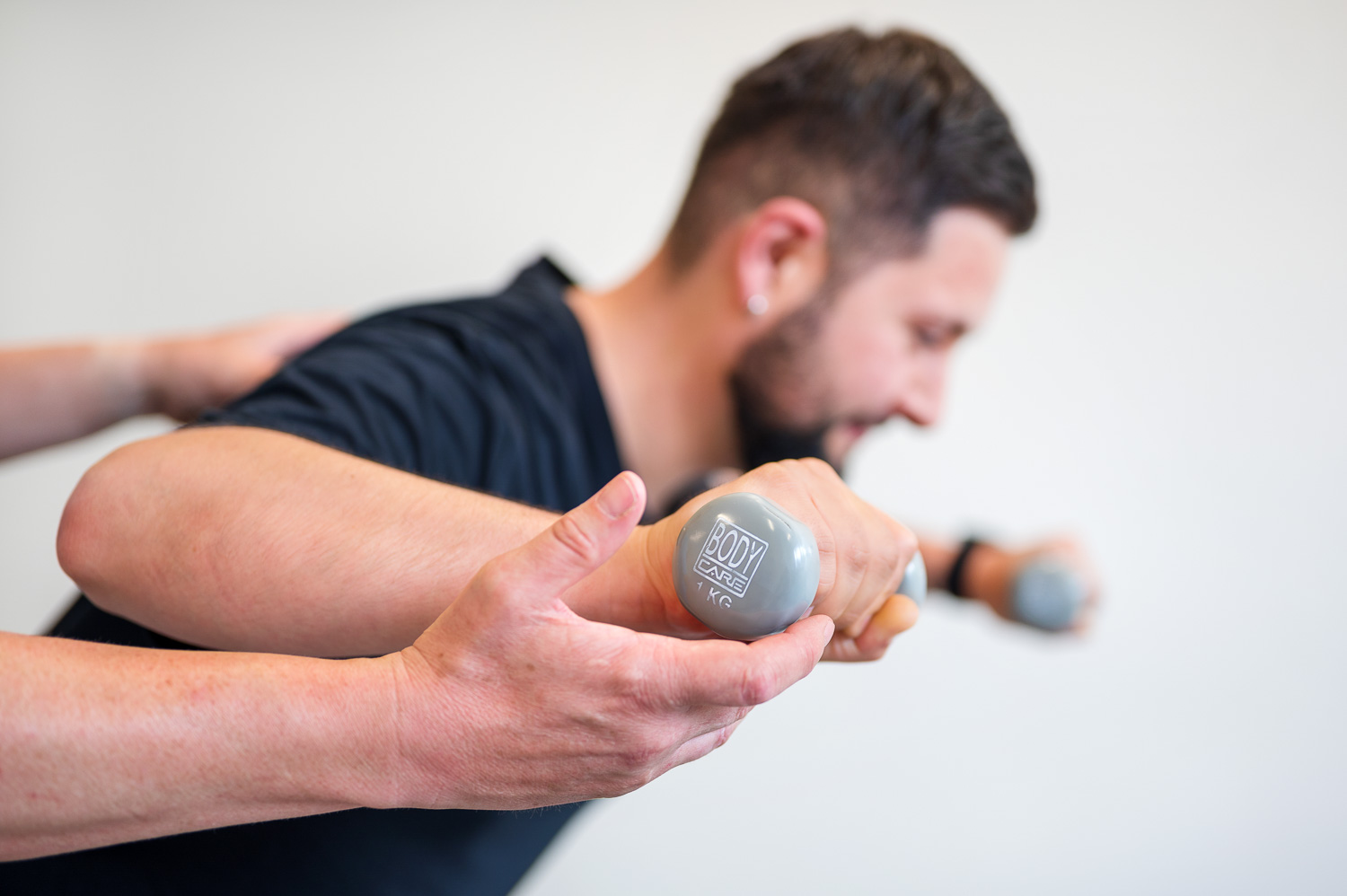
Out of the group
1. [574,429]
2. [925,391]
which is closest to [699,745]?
[574,429]

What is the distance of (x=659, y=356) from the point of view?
3.20ft

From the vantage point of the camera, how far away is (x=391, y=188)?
5.11 feet

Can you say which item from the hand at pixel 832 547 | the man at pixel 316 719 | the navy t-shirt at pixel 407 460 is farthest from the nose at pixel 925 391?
the man at pixel 316 719

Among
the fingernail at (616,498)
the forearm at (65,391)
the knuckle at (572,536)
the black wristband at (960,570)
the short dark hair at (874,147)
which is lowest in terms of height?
the black wristband at (960,570)

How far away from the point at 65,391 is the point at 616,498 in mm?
885

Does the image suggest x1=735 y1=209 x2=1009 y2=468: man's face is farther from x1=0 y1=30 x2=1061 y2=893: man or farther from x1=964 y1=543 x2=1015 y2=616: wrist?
x1=964 y1=543 x2=1015 y2=616: wrist

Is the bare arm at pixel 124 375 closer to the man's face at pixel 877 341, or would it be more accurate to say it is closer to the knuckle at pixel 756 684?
the man's face at pixel 877 341

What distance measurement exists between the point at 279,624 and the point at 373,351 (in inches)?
10.5

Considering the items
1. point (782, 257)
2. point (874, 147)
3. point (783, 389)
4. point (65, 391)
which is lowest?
point (65, 391)

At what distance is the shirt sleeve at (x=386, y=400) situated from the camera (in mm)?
576

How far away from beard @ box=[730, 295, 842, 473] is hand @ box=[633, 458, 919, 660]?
0.48 meters

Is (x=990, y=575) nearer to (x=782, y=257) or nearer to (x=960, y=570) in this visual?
(x=960, y=570)

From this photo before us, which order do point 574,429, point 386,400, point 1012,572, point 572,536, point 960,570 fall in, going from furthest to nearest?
point 960,570
point 1012,572
point 574,429
point 386,400
point 572,536

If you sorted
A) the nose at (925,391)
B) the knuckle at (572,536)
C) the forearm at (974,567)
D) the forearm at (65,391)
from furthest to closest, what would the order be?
the forearm at (974,567), the nose at (925,391), the forearm at (65,391), the knuckle at (572,536)
